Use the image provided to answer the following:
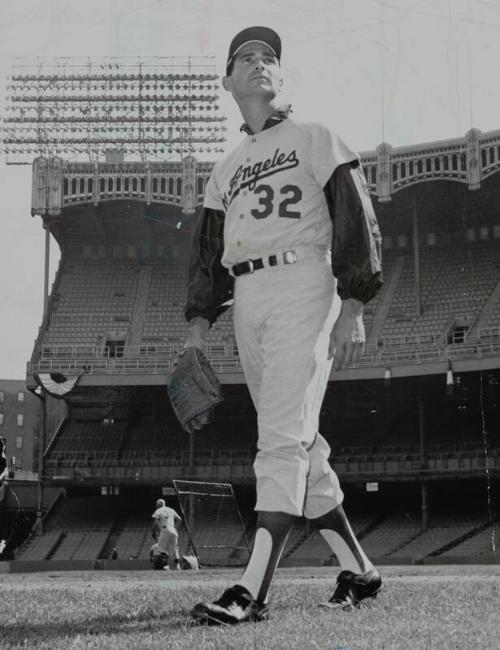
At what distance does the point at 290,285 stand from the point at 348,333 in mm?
327

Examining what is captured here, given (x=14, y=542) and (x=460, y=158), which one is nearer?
(x=460, y=158)

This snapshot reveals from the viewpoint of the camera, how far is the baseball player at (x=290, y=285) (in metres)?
4.09

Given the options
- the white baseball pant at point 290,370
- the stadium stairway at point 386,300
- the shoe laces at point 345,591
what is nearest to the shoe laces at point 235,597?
the white baseball pant at point 290,370

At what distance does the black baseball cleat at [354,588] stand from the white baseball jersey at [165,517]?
12.8 m

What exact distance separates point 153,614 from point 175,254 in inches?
1468

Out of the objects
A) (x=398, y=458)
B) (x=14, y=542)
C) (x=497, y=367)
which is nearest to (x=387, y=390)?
(x=398, y=458)

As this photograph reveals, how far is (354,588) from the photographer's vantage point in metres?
4.33

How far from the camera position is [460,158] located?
3466cm

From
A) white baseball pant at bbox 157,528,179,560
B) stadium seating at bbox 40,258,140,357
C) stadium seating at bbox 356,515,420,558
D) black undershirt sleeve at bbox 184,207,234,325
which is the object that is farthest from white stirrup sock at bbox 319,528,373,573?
stadium seating at bbox 40,258,140,357

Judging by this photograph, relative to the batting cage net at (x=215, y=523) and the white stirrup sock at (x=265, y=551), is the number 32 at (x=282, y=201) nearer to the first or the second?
the white stirrup sock at (x=265, y=551)

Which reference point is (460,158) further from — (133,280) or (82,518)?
(82,518)

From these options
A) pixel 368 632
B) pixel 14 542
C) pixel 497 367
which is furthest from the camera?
pixel 14 542

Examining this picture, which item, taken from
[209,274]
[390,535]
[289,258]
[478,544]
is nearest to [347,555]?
[289,258]

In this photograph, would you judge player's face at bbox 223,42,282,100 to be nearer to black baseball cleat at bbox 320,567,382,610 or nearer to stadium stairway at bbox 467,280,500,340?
black baseball cleat at bbox 320,567,382,610
